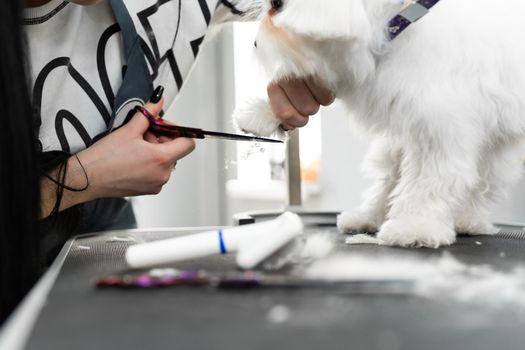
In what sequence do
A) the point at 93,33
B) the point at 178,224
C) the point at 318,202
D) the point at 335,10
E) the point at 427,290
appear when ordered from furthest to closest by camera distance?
1. the point at 178,224
2. the point at 318,202
3. the point at 93,33
4. the point at 335,10
5. the point at 427,290

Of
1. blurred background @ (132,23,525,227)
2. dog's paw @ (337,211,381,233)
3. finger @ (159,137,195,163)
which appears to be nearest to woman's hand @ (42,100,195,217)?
finger @ (159,137,195,163)

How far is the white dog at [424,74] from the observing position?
764 mm

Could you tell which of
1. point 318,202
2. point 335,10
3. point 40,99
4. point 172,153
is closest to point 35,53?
point 40,99

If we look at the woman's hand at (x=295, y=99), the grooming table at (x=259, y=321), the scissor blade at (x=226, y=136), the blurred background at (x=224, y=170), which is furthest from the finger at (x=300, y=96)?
the blurred background at (x=224, y=170)

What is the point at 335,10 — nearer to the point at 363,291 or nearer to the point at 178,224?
the point at 363,291

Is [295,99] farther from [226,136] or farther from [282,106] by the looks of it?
[226,136]

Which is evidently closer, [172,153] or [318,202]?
[172,153]

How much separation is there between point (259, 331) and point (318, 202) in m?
2.17

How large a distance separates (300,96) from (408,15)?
0.23m

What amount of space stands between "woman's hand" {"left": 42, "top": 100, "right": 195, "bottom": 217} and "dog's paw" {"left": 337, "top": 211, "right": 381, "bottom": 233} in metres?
0.28

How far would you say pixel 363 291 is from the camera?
0.49 metres

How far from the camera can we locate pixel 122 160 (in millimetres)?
867

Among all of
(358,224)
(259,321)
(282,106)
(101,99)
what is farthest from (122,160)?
(259,321)

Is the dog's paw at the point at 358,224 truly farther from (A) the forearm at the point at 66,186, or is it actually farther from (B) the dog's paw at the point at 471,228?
(A) the forearm at the point at 66,186
